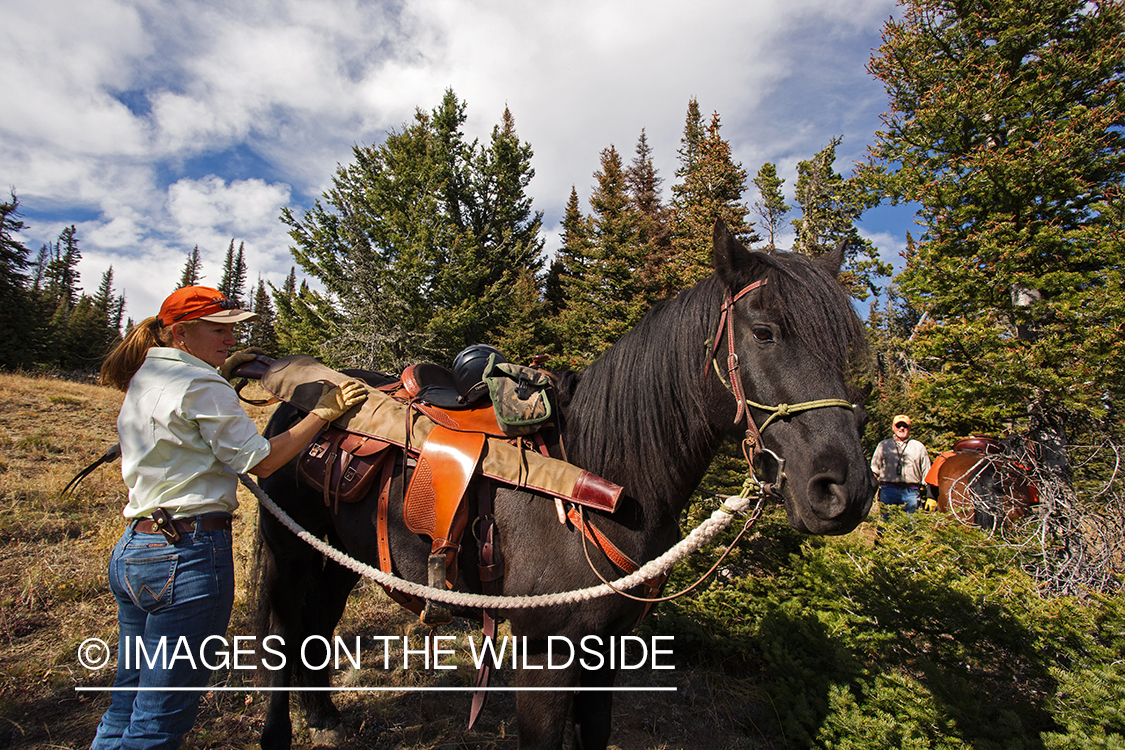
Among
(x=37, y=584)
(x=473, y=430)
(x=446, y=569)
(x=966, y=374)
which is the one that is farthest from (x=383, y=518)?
(x=966, y=374)

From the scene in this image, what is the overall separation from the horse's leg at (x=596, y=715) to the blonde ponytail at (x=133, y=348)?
2.48 m

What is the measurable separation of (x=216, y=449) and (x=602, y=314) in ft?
39.0

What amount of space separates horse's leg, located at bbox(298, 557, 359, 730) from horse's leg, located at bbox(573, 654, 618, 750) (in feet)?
6.05

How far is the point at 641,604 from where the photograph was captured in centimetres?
207

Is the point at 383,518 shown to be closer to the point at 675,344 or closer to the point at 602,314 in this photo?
the point at 675,344

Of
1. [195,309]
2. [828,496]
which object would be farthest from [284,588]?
[828,496]

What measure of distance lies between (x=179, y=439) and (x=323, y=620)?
7.07ft

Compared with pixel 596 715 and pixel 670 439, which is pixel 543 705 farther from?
pixel 670 439

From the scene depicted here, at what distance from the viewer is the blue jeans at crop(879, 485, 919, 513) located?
A: 671cm

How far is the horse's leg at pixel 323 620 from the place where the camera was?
9.84 ft

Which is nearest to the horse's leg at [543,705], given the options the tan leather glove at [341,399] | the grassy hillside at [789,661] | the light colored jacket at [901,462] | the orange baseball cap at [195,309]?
the tan leather glove at [341,399]

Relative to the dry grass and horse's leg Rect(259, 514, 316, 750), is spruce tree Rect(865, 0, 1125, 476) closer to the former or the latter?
the dry grass

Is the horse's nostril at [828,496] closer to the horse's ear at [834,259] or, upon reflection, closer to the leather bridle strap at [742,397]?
the leather bridle strap at [742,397]

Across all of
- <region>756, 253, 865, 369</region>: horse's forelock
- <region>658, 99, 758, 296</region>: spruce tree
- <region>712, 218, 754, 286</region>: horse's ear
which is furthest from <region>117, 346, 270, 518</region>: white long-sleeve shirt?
<region>658, 99, 758, 296</region>: spruce tree
